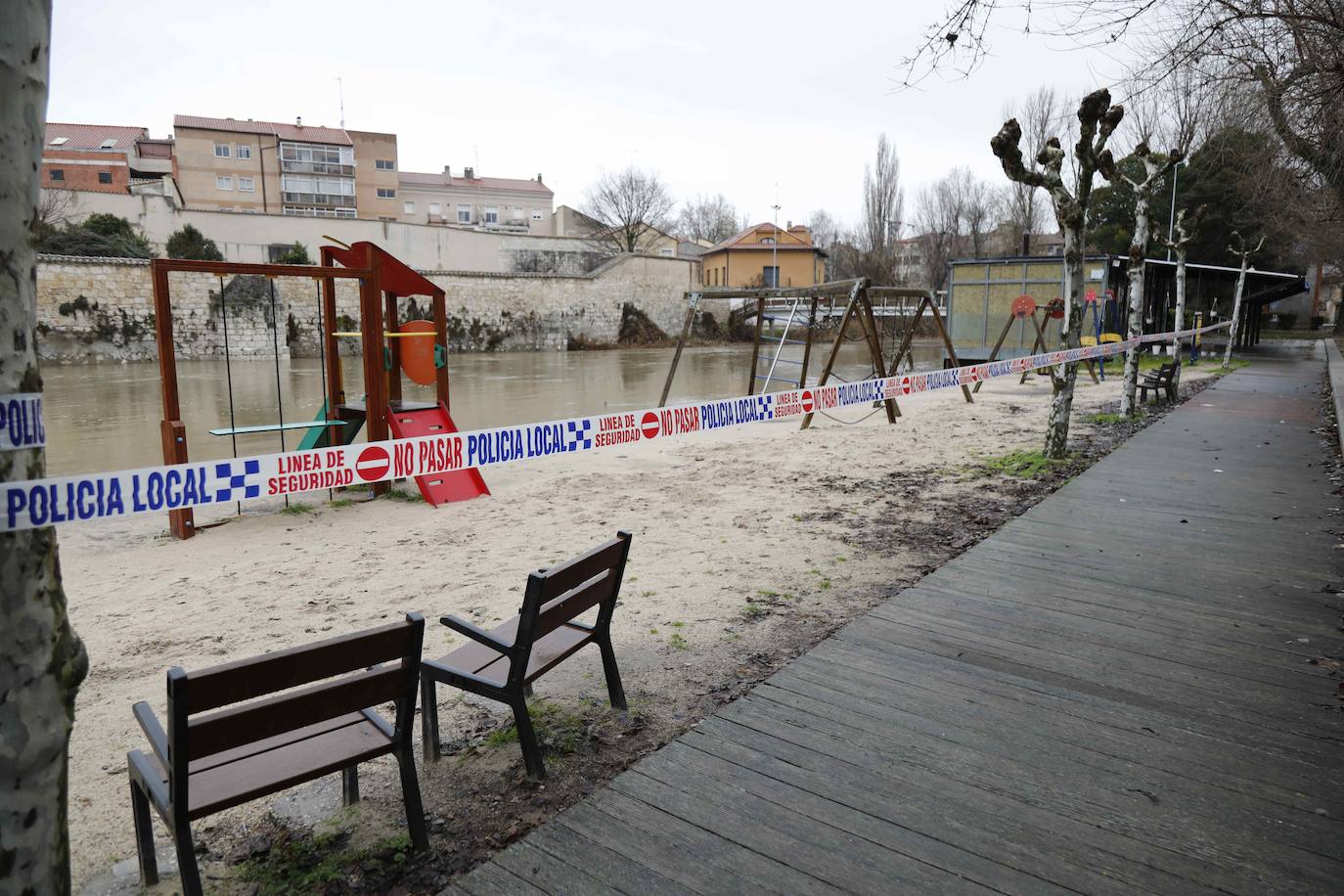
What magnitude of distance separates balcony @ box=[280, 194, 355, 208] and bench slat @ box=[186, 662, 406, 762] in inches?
2636

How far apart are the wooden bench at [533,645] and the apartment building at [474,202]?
7017 cm

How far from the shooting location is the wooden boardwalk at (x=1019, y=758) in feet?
7.57

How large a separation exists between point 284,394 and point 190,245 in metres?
24.1

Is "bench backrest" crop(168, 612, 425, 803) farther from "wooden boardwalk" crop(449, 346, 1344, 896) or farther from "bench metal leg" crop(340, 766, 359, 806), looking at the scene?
"wooden boardwalk" crop(449, 346, 1344, 896)

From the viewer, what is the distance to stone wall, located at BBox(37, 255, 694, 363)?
3106cm


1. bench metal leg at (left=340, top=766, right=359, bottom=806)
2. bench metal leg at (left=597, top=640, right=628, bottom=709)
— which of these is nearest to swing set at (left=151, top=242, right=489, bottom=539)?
bench metal leg at (left=597, top=640, right=628, bottom=709)

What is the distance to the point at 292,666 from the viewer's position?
86.4 inches

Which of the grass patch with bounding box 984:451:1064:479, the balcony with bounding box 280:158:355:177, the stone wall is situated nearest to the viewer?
the grass patch with bounding box 984:451:1064:479

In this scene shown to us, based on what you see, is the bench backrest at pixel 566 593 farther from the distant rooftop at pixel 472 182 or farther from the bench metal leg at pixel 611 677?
the distant rooftop at pixel 472 182

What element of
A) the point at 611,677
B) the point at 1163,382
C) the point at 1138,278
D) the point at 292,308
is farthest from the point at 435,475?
the point at 292,308

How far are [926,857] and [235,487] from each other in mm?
3073

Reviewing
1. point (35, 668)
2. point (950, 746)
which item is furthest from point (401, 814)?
point (950, 746)

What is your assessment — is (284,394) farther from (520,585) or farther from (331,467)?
(331,467)

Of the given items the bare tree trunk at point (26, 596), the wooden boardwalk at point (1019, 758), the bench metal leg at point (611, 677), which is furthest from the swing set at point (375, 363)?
the bare tree trunk at point (26, 596)
